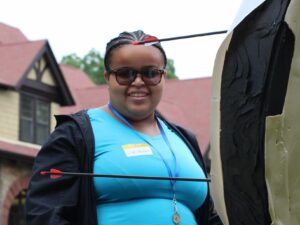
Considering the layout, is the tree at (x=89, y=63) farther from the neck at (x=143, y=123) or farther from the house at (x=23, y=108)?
the neck at (x=143, y=123)

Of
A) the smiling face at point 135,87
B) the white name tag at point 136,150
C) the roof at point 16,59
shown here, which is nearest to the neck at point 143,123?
the smiling face at point 135,87

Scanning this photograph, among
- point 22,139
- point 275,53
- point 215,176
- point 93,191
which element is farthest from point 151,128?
point 22,139

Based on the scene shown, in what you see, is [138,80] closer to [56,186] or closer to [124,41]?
[124,41]

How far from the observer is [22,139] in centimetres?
2339

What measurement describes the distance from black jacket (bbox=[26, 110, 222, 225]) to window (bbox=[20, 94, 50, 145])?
20.6 m

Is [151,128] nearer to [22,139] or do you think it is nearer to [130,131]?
[130,131]

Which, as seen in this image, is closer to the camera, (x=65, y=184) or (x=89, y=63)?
(x=65, y=184)

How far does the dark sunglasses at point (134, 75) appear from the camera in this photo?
9.50 ft

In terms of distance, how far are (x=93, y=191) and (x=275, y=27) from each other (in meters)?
1.17

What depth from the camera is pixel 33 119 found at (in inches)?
938

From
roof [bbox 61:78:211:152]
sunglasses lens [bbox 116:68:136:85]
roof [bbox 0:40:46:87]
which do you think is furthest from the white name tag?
roof [bbox 61:78:211:152]

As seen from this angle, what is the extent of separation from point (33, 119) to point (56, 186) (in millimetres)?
21147

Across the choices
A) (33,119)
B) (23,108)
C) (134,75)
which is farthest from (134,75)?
(33,119)

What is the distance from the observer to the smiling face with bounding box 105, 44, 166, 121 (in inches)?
114
